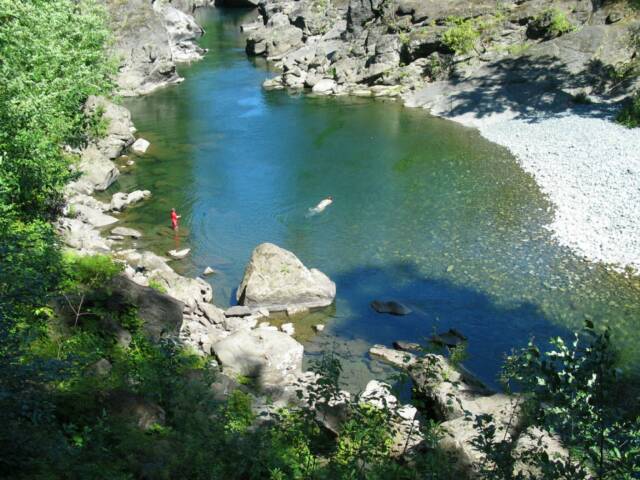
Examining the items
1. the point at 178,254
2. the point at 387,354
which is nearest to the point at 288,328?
the point at 387,354

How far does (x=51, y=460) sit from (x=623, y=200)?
2541 centimetres

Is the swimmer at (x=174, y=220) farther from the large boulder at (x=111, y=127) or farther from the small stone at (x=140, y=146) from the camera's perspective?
the small stone at (x=140, y=146)

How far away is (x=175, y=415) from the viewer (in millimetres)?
10023

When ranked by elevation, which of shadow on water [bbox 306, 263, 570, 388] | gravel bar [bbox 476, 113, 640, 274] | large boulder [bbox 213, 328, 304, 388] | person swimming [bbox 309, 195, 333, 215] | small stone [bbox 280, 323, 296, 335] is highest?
gravel bar [bbox 476, 113, 640, 274]

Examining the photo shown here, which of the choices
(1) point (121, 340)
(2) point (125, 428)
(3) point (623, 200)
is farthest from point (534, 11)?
(2) point (125, 428)

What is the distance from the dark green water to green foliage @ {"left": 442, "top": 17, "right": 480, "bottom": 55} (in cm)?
764

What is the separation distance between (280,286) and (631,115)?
25.2 m

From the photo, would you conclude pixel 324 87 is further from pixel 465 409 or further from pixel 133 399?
pixel 133 399

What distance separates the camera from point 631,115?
34.1 meters

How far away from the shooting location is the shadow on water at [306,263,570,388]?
18.5 metres

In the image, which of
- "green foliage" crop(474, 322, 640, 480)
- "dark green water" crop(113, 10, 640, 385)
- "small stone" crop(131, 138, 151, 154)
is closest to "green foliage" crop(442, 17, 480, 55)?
"dark green water" crop(113, 10, 640, 385)

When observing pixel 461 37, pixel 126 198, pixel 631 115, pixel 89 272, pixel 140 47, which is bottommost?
pixel 126 198

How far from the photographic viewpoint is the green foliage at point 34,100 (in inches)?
671

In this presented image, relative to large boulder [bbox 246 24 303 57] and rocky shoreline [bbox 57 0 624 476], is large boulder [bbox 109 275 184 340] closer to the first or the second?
rocky shoreline [bbox 57 0 624 476]
